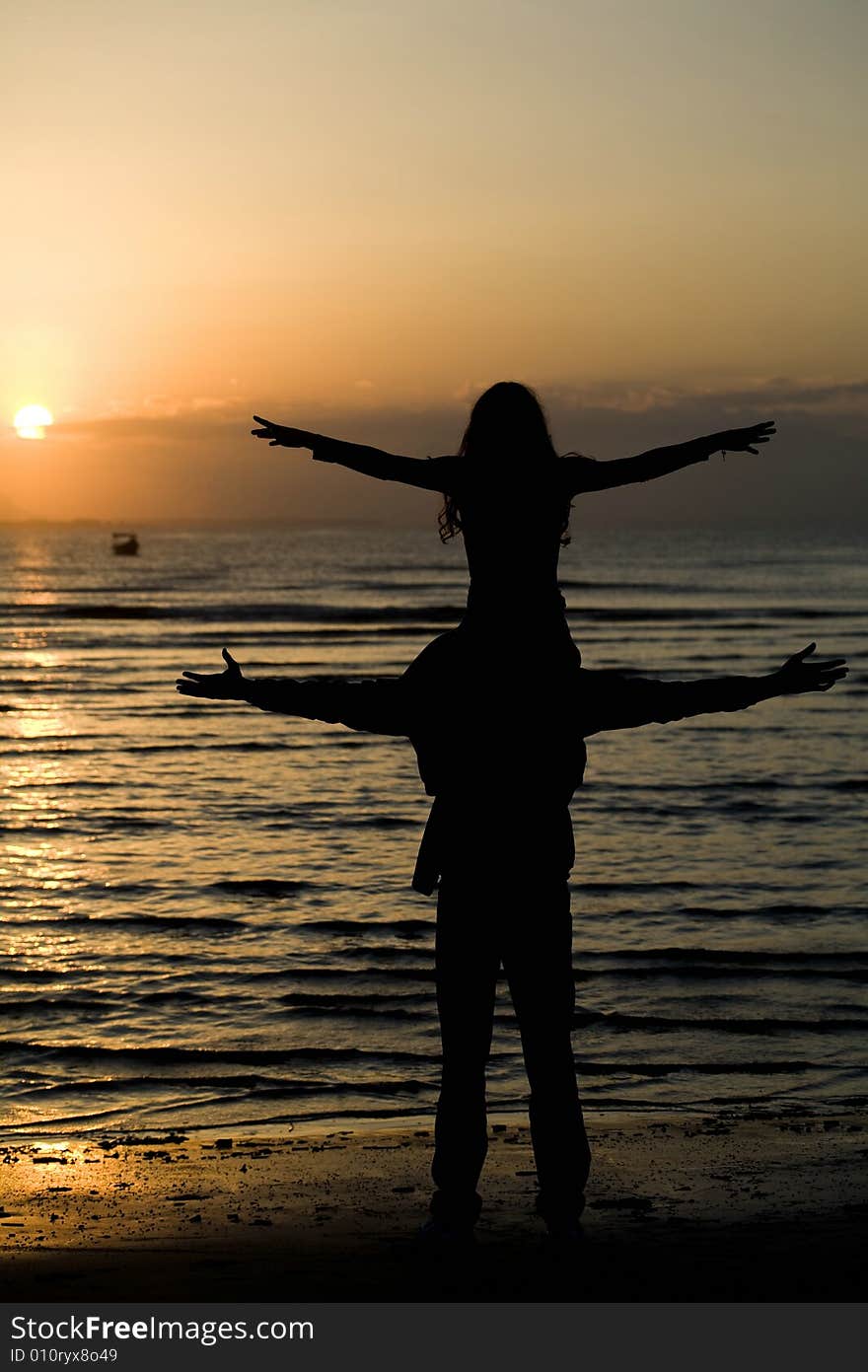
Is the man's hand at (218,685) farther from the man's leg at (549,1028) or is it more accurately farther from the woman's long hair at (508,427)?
the man's leg at (549,1028)

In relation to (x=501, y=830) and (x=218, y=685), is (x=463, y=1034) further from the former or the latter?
(x=218, y=685)

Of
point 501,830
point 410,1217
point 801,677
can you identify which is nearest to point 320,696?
point 501,830

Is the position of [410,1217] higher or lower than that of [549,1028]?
lower

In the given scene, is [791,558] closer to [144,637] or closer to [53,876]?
[144,637]

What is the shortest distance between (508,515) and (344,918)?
6.93 m

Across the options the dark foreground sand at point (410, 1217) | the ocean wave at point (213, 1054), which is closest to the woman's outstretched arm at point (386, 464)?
the dark foreground sand at point (410, 1217)

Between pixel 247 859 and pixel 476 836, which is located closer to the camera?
pixel 476 836

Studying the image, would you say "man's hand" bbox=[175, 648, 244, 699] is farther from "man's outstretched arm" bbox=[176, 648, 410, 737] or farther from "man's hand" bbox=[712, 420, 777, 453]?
"man's hand" bbox=[712, 420, 777, 453]

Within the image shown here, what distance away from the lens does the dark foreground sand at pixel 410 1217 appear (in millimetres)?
Answer: 4285

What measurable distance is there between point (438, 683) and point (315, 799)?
1200 centimetres

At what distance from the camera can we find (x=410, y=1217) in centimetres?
509

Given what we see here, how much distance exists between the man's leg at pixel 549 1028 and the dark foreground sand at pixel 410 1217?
0.28 metres

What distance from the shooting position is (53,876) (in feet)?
40.4
